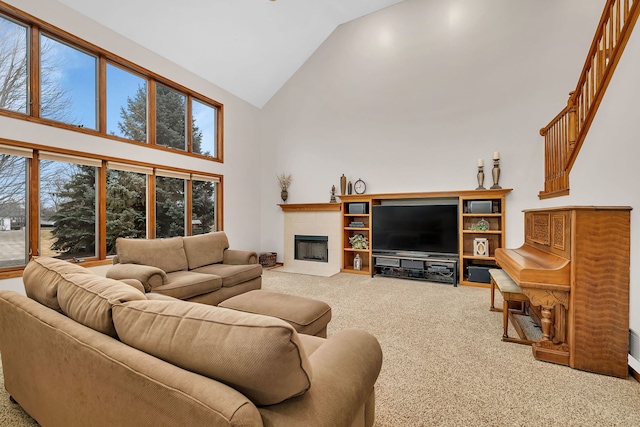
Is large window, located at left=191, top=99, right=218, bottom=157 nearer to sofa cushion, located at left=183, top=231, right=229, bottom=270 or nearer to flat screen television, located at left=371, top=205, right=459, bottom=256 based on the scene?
sofa cushion, located at left=183, top=231, right=229, bottom=270

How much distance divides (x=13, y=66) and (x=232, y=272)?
3159 mm

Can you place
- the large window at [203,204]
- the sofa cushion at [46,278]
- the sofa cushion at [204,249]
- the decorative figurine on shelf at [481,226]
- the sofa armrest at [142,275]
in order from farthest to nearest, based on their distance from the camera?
1. the large window at [203,204]
2. the decorative figurine on shelf at [481,226]
3. the sofa cushion at [204,249]
4. the sofa armrest at [142,275]
5. the sofa cushion at [46,278]

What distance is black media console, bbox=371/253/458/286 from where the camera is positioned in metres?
4.74

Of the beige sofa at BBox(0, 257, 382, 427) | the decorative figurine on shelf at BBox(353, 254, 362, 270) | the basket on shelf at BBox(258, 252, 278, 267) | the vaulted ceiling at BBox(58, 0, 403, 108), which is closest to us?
the beige sofa at BBox(0, 257, 382, 427)

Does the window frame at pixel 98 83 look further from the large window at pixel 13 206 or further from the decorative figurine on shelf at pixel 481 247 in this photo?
the decorative figurine on shelf at pixel 481 247

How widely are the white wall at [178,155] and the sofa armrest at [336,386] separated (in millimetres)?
3914

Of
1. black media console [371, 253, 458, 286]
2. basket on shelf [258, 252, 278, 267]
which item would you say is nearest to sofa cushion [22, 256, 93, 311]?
black media console [371, 253, 458, 286]

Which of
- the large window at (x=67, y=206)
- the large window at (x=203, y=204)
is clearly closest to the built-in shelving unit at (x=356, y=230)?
the large window at (x=203, y=204)

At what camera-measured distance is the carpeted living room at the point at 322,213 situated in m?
Answer: 1.02

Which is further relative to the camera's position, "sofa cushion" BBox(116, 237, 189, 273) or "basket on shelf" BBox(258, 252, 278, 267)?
"basket on shelf" BBox(258, 252, 278, 267)

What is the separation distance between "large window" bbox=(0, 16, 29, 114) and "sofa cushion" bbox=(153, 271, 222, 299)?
2.39 m

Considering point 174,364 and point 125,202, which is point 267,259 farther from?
point 174,364

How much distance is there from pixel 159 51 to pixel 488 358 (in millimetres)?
5554

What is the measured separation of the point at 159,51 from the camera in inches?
175
